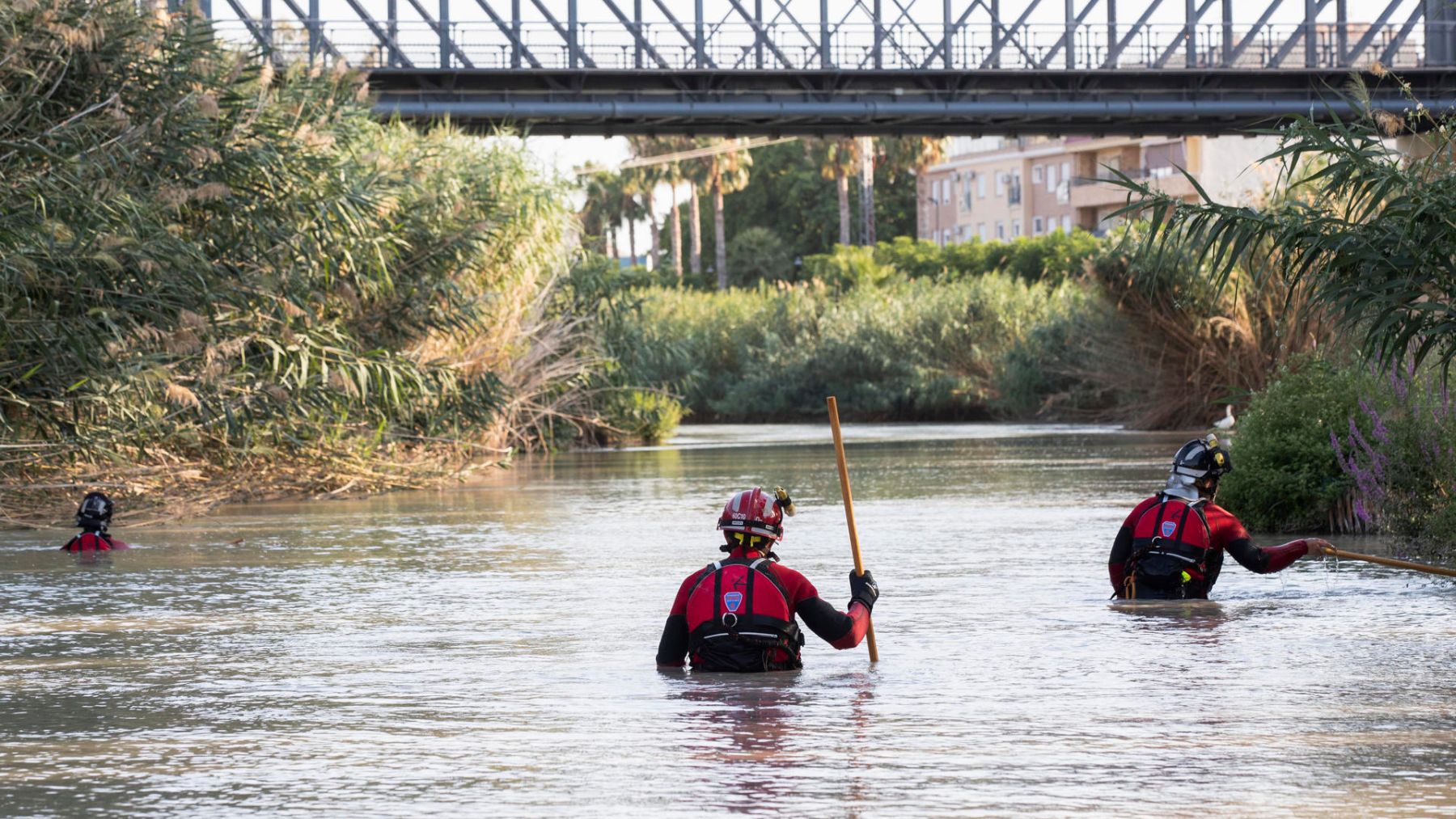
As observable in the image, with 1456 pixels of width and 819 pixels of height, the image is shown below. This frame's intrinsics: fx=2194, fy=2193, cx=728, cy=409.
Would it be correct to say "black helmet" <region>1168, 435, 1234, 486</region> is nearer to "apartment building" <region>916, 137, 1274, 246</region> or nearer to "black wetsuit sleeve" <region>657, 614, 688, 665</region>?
"black wetsuit sleeve" <region>657, 614, 688, 665</region>

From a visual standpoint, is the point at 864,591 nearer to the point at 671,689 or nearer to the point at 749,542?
the point at 749,542

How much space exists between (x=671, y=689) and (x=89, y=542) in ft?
30.8

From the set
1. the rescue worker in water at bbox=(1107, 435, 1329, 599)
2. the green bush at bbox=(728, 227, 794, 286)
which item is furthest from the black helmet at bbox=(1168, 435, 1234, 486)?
the green bush at bbox=(728, 227, 794, 286)

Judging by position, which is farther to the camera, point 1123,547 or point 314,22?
point 314,22

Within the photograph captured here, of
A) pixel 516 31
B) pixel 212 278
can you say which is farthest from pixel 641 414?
pixel 212 278

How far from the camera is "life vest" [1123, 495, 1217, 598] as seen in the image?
12453mm

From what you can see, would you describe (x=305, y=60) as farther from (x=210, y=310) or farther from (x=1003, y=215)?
(x=1003, y=215)

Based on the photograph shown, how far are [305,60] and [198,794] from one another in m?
19.4

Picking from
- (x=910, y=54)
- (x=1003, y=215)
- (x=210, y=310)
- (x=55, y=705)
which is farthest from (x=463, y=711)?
(x=1003, y=215)

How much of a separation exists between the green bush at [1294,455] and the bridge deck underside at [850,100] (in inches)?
752

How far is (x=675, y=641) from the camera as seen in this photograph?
10.2 meters

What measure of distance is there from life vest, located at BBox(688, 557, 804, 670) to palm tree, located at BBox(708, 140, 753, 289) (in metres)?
74.3

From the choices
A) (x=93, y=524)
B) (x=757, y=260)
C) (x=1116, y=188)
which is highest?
(x=1116, y=188)

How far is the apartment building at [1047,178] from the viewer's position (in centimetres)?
8469
